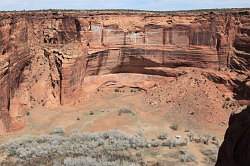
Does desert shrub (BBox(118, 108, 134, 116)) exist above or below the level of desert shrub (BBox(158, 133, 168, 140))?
above

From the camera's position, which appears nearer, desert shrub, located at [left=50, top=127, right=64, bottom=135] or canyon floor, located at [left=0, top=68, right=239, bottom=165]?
canyon floor, located at [left=0, top=68, right=239, bottom=165]

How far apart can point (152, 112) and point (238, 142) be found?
2532 centimetres

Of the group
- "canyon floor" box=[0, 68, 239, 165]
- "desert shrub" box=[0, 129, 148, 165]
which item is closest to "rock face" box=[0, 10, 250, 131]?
"canyon floor" box=[0, 68, 239, 165]

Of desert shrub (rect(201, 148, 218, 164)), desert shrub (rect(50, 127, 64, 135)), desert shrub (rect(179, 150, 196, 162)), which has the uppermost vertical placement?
desert shrub (rect(50, 127, 64, 135))

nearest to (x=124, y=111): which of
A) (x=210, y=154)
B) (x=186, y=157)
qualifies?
(x=210, y=154)

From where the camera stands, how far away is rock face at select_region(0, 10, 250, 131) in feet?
112

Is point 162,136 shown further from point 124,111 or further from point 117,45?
point 117,45

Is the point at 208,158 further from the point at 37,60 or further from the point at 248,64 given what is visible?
the point at 37,60

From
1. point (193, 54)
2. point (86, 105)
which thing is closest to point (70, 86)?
point (86, 105)

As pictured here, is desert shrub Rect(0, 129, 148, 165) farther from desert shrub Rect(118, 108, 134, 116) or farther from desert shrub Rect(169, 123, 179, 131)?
desert shrub Rect(118, 108, 134, 116)

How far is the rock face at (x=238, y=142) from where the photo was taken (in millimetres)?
8289

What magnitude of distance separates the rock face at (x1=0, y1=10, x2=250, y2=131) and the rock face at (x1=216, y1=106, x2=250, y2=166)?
24.9m

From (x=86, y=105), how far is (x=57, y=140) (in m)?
7.07

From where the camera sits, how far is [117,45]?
122ft
